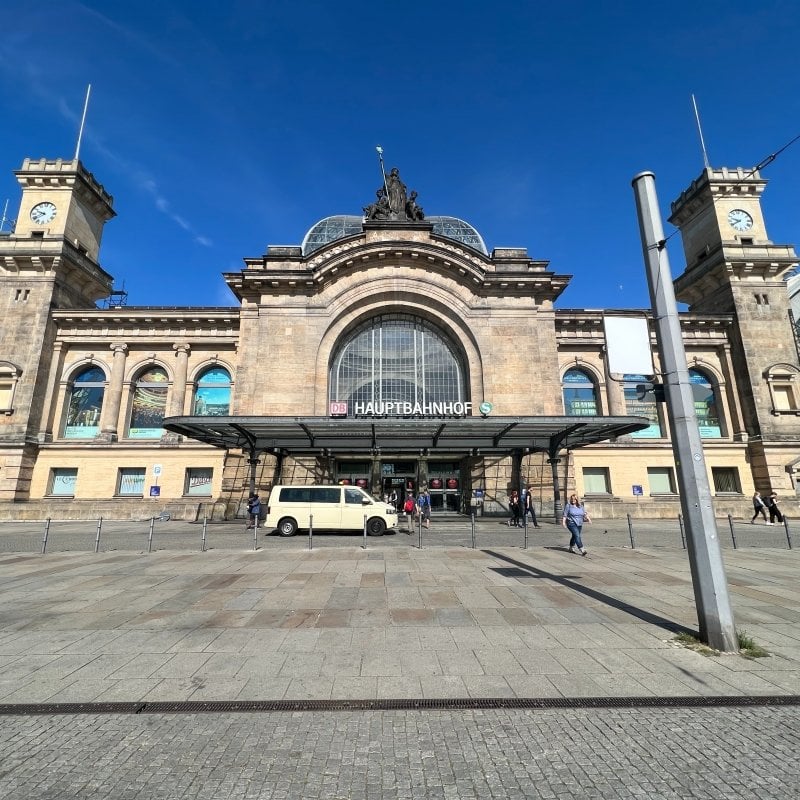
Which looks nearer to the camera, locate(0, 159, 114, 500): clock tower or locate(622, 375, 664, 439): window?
locate(0, 159, 114, 500): clock tower

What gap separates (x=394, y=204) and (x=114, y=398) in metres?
26.4

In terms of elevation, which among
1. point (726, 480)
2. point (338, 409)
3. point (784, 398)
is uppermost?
point (784, 398)

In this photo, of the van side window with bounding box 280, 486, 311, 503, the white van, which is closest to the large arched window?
the van side window with bounding box 280, 486, 311, 503

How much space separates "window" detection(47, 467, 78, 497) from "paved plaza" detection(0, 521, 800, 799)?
82.8 ft

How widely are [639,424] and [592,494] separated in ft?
33.8

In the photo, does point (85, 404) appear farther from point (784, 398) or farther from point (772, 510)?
point (784, 398)

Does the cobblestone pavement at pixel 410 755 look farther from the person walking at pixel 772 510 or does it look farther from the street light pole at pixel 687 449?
the person walking at pixel 772 510

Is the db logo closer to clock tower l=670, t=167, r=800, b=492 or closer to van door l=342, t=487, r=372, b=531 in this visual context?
van door l=342, t=487, r=372, b=531

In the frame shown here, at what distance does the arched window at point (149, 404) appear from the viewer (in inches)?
1276

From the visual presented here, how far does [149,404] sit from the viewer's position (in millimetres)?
33000

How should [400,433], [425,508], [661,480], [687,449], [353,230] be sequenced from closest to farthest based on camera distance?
1. [687,449]
2. [425,508]
3. [400,433]
4. [661,480]
5. [353,230]

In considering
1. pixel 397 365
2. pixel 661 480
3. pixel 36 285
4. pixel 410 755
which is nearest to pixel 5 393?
pixel 36 285

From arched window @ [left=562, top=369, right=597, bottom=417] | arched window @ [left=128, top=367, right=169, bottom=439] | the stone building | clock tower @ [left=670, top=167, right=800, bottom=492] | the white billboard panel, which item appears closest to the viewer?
the white billboard panel

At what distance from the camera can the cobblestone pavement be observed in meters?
3.01
